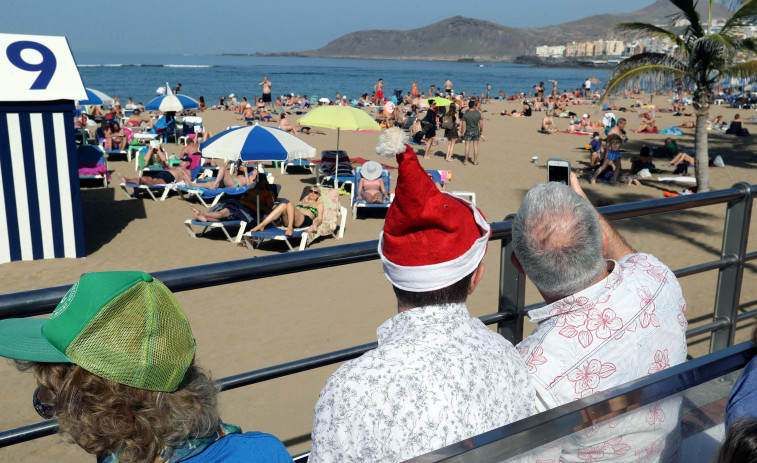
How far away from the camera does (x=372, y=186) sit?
10820mm

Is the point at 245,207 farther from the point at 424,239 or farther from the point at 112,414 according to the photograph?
the point at 112,414

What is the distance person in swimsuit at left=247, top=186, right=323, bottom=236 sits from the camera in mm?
9000

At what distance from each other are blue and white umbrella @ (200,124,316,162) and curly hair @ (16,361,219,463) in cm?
800

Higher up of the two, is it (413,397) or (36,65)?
(36,65)

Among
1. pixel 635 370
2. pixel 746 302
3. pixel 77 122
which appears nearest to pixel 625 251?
pixel 635 370

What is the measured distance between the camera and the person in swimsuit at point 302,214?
354 inches

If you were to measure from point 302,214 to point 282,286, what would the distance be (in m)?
2.48

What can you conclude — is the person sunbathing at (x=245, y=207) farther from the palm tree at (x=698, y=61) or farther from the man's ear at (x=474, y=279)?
the man's ear at (x=474, y=279)

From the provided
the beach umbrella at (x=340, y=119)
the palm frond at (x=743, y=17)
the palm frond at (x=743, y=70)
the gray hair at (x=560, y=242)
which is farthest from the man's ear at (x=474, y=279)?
the palm frond at (x=743, y=70)

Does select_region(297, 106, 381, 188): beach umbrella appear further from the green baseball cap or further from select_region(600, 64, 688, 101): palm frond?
the green baseball cap

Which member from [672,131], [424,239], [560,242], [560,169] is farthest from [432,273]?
[672,131]

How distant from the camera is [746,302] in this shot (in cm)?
626

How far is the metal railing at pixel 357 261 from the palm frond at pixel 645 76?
371 inches

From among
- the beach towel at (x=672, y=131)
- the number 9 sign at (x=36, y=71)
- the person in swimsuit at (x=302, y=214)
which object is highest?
the number 9 sign at (x=36, y=71)
